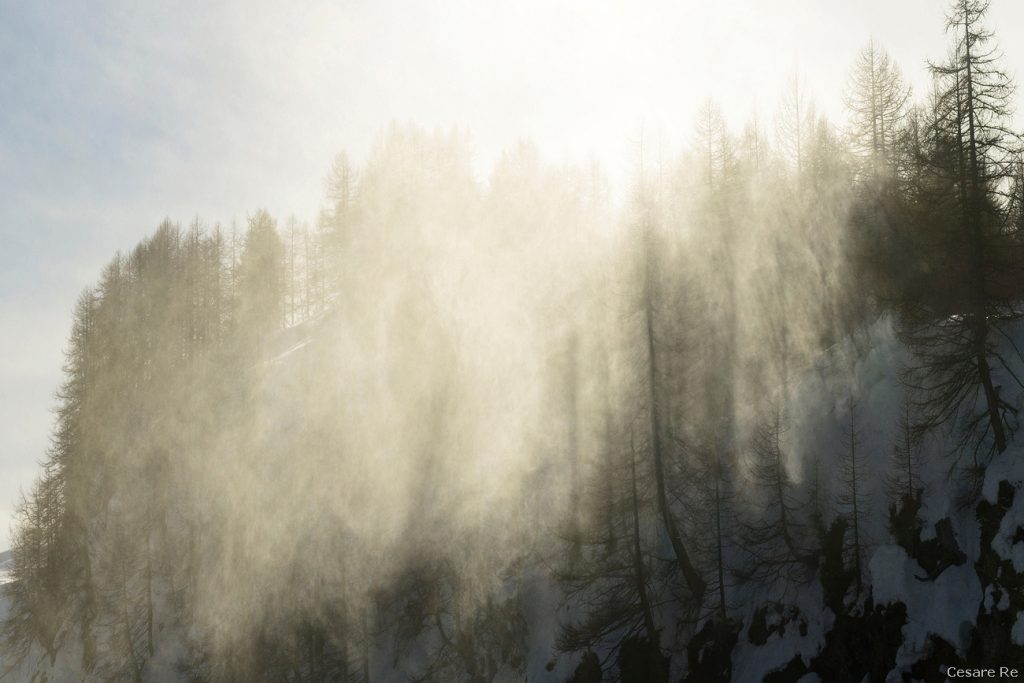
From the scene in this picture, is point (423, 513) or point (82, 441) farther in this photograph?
point (82, 441)

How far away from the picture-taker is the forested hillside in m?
25.4

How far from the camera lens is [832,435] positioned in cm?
3150

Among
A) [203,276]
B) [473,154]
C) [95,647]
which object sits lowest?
[95,647]

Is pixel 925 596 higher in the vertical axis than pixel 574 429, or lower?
lower

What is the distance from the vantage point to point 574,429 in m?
40.1

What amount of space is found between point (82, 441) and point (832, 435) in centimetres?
6458

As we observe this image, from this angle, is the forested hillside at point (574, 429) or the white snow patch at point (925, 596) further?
the forested hillside at point (574, 429)

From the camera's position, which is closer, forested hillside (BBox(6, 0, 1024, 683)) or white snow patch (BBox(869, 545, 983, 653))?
white snow patch (BBox(869, 545, 983, 653))

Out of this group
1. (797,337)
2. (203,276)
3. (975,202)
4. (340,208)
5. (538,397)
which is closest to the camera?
(975,202)

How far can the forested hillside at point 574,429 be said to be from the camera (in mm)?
25406

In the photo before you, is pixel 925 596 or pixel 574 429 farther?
pixel 574 429

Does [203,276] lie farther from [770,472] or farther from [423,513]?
[770,472]

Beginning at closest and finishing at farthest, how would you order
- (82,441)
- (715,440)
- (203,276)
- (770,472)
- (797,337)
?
(770,472)
(715,440)
(797,337)
(82,441)
(203,276)

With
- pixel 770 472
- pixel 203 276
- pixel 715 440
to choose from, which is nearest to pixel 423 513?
pixel 715 440
